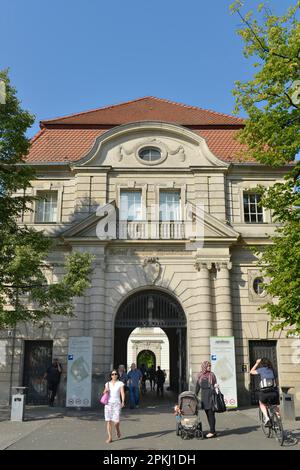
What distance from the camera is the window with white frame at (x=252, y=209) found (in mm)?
19984

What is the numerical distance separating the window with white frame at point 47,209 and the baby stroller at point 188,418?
11165mm

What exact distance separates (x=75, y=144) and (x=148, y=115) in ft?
14.9

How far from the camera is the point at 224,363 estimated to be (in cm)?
1677

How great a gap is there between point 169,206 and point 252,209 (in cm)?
366

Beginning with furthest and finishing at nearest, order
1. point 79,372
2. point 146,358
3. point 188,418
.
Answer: point 146,358 < point 79,372 < point 188,418

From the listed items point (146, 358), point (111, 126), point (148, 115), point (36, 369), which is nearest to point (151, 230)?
point (111, 126)

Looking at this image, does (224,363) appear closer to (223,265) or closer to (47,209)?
(223,265)

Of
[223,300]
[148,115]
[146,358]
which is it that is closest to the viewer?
[223,300]

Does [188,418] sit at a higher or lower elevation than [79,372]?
lower

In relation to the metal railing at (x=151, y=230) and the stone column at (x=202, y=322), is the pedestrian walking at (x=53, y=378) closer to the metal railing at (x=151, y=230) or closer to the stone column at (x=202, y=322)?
the stone column at (x=202, y=322)

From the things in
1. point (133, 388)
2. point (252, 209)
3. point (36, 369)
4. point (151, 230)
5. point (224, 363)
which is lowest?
point (133, 388)

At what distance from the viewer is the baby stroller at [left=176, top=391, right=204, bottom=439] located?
10680 mm

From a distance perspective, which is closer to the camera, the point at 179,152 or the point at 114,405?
the point at 114,405
